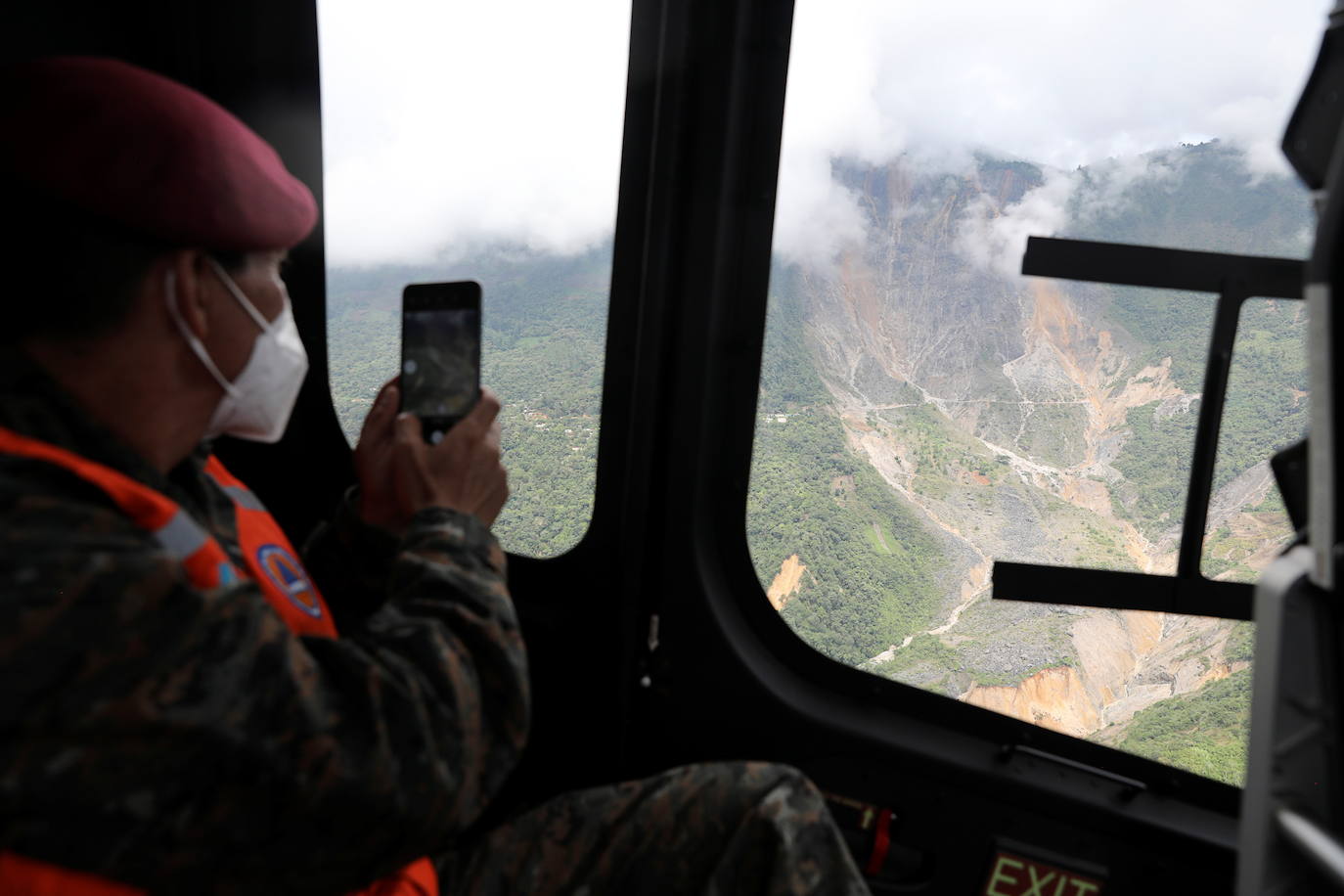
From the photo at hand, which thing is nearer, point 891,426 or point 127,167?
point 127,167

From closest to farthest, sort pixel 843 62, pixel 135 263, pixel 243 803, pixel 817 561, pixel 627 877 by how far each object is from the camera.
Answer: pixel 243 803
pixel 135 263
pixel 627 877
pixel 843 62
pixel 817 561

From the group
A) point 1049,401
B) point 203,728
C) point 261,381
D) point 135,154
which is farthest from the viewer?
point 1049,401

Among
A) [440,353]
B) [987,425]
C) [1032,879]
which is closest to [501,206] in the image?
[440,353]

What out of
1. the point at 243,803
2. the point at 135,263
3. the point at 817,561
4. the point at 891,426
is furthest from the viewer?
the point at 817,561

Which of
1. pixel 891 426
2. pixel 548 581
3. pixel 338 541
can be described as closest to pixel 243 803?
pixel 338 541

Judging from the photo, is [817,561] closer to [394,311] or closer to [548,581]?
[548,581]

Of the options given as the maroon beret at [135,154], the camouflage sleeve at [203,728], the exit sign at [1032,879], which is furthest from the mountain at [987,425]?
the camouflage sleeve at [203,728]

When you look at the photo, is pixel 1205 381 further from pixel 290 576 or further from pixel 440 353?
pixel 290 576

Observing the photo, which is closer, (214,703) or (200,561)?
(214,703)
